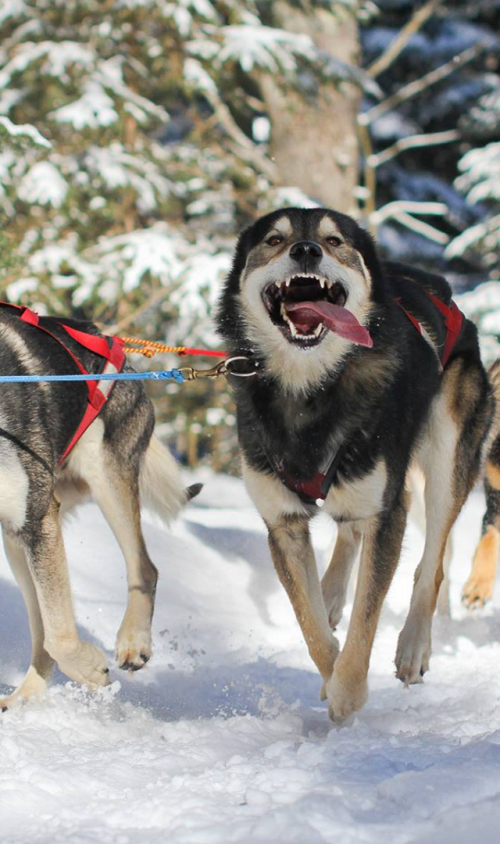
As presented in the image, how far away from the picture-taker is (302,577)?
3.57m

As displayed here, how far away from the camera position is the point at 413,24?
14422mm

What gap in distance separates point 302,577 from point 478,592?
77.4 inches

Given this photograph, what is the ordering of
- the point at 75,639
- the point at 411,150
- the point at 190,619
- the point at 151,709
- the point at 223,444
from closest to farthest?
1. the point at 75,639
2. the point at 151,709
3. the point at 190,619
4. the point at 223,444
5. the point at 411,150

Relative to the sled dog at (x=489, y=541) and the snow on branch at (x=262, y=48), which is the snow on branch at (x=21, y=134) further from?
the snow on branch at (x=262, y=48)

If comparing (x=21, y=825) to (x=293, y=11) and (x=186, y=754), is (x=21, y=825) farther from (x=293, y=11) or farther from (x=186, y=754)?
(x=293, y=11)

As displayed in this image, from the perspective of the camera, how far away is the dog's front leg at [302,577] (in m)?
3.57

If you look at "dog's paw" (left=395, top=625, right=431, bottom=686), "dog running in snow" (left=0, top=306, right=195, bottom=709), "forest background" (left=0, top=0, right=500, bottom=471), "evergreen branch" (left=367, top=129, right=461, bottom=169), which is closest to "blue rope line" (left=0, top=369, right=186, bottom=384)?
"dog running in snow" (left=0, top=306, right=195, bottom=709)

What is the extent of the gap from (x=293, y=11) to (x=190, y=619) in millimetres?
7802

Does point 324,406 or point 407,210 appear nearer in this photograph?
point 324,406

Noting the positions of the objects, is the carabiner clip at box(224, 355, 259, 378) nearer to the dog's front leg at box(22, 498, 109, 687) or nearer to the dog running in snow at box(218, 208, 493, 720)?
the dog running in snow at box(218, 208, 493, 720)

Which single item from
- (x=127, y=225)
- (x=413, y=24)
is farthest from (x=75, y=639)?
(x=413, y=24)

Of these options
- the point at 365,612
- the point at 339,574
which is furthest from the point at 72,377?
the point at 339,574

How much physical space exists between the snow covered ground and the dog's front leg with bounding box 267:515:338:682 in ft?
0.84

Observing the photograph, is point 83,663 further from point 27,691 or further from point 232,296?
point 232,296
